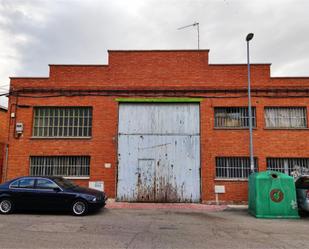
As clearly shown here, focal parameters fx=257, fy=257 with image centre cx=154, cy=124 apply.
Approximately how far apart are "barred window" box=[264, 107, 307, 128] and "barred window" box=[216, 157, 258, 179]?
2242 millimetres

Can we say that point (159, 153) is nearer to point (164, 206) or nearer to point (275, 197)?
point (164, 206)

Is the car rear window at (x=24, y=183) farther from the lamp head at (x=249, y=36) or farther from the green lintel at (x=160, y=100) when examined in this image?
the lamp head at (x=249, y=36)

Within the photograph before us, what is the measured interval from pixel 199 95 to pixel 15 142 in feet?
32.8

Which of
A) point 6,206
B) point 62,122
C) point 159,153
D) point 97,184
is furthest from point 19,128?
point 159,153

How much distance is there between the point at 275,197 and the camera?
32.4 ft

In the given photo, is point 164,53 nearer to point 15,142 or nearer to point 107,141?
point 107,141

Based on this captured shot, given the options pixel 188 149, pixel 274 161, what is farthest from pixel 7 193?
pixel 274 161

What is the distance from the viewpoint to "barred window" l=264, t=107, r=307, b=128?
13320 millimetres

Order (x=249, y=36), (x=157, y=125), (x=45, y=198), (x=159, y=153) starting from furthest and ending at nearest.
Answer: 1. (x=157, y=125)
2. (x=159, y=153)
3. (x=249, y=36)
4. (x=45, y=198)

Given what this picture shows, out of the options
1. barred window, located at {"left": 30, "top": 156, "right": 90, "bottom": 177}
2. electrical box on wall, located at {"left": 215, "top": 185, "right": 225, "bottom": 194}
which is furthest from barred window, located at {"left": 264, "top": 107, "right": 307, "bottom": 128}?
barred window, located at {"left": 30, "top": 156, "right": 90, "bottom": 177}

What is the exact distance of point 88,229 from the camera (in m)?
7.56

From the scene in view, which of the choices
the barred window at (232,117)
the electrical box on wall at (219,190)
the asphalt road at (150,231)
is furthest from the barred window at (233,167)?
the asphalt road at (150,231)

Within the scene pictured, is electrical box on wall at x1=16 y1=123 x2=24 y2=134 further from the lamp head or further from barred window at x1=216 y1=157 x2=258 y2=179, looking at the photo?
the lamp head

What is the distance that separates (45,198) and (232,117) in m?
9.59
